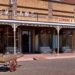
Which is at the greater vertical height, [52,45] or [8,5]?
[8,5]

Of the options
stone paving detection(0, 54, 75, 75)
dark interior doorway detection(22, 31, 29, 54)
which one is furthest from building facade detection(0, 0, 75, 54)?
stone paving detection(0, 54, 75, 75)

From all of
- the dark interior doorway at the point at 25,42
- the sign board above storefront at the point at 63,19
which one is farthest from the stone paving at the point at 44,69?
the sign board above storefront at the point at 63,19

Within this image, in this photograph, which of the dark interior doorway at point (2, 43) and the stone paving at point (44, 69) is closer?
the stone paving at point (44, 69)

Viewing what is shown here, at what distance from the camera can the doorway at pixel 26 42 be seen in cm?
3675

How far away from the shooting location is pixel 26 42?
37.2 meters

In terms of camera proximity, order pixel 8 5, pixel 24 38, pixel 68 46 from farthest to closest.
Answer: pixel 68 46
pixel 24 38
pixel 8 5

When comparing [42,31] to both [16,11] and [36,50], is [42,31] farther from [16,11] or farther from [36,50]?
[16,11]

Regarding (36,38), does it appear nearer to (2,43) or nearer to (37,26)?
(37,26)

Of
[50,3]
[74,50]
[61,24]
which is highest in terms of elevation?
[50,3]

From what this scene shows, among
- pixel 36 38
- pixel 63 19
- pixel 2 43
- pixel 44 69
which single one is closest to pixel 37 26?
pixel 36 38

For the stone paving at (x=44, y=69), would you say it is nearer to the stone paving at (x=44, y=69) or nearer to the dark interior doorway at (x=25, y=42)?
the stone paving at (x=44, y=69)

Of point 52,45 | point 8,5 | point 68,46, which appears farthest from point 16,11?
point 68,46

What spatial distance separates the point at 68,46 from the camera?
40812 millimetres

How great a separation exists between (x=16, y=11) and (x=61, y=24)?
4.77 m
